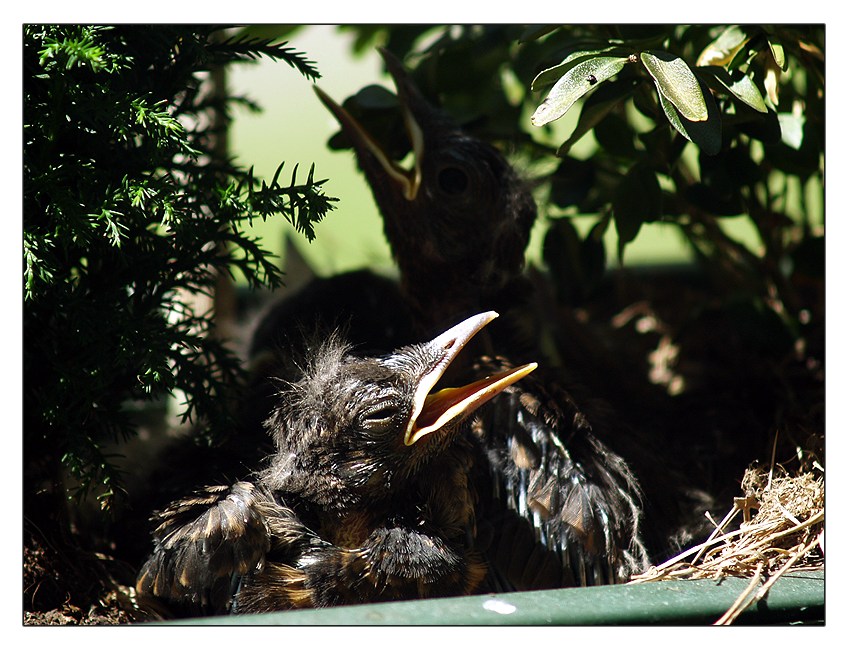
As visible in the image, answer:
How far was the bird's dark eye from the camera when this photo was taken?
113 centimetres

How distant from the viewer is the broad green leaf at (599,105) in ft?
2.82

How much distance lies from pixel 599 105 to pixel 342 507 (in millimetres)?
500

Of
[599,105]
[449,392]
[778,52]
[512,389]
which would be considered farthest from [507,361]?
[778,52]

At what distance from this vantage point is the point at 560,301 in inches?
60.5

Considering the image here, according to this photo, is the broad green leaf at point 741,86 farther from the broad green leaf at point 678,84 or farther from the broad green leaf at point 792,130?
the broad green leaf at point 792,130

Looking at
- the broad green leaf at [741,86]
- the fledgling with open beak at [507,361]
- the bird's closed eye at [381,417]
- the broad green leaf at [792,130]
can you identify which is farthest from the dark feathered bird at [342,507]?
the broad green leaf at [792,130]

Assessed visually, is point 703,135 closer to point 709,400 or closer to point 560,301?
point 709,400

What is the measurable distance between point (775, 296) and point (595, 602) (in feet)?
3.00

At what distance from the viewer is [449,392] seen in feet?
2.85

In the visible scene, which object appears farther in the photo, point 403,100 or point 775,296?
point 775,296

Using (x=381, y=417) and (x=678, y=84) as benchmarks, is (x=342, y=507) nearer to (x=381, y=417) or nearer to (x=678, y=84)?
(x=381, y=417)

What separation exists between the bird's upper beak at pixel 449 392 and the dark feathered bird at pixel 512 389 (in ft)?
0.61

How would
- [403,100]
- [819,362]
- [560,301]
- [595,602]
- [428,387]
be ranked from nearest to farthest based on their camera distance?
1. [595,602]
2. [428,387]
3. [403,100]
4. [819,362]
5. [560,301]

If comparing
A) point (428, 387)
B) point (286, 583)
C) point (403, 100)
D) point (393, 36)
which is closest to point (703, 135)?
point (428, 387)
